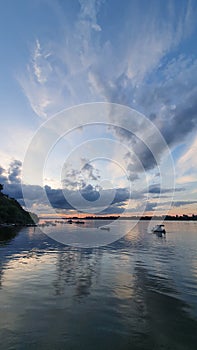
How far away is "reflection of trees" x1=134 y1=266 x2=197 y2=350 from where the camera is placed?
10998 millimetres

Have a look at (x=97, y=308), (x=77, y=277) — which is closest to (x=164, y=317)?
(x=97, y=308)

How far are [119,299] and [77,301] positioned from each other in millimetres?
3346

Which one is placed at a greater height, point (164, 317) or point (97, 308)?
point (97, 308)

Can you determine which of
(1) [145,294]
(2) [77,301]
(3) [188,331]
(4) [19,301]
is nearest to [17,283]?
(4) [19,301]

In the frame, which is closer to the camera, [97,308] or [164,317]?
[164,317]

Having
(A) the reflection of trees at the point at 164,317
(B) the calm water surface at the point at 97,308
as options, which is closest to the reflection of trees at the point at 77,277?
(B) the calm water surface at the point at 97,308

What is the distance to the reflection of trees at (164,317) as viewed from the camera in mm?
10998

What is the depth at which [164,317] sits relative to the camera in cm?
1412

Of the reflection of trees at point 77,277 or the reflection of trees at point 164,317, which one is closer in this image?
the reflection of trees at point 164,317

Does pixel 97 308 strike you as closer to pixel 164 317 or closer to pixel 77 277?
pixel 164 317

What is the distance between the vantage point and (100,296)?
18016 millimetres

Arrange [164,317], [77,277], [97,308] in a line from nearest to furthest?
1. [164,317]
2. [97,308]
3. [77,277]

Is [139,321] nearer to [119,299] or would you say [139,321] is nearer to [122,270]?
[119,299]

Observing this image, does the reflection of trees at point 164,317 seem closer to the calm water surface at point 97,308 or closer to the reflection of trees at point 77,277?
the calm water surface at point 97,308
